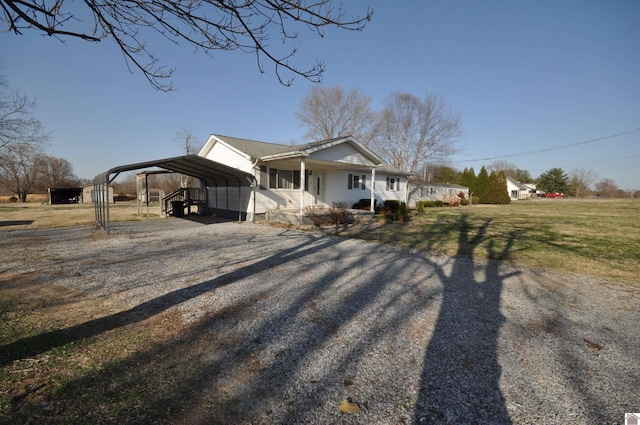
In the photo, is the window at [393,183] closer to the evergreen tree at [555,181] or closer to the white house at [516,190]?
the white house at [516,190]

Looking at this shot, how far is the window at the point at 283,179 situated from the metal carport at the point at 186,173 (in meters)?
1.44

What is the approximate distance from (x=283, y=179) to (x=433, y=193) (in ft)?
88.6

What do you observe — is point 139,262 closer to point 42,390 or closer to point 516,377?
point 42,390

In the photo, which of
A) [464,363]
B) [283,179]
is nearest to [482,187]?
[283,179]

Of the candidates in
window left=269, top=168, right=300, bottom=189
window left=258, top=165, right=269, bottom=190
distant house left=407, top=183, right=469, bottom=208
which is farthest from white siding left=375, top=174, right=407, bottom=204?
window left=258, top=165, right=269, bottom=190

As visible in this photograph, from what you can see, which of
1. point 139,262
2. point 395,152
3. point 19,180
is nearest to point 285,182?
point 139,262

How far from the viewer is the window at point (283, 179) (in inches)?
601

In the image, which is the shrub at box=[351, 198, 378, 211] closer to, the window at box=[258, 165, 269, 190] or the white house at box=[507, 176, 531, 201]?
the window at box=[258, 165, 269, 190]

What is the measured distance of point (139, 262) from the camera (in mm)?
6418

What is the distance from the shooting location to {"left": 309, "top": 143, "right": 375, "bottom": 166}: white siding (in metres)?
14.1

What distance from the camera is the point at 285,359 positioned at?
2.78m

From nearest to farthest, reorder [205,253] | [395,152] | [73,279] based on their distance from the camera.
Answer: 1. [73,279]
2. [205,253]
3. [395,152]

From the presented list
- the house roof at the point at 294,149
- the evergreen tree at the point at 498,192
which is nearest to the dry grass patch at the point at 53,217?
the house roof at the point at 294,149

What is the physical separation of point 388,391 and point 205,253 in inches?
241
